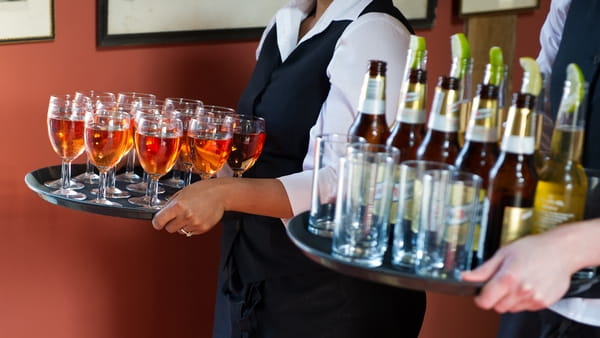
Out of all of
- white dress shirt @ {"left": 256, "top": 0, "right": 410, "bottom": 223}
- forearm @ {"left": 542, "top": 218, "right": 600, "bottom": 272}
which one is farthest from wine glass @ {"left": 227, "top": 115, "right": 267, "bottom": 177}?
forearm @ {"left": 542, "top": 218, "right": 600, "bottom": 272}

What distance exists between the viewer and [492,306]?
1045 mm

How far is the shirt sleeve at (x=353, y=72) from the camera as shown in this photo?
5.45 ft

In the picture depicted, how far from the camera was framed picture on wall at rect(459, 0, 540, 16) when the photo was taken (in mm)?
3158

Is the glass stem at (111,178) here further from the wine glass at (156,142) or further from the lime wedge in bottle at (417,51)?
the lime wedge in bottle at (417,51)

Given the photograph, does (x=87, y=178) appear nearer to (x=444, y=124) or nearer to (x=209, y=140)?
(x=209, y=140)

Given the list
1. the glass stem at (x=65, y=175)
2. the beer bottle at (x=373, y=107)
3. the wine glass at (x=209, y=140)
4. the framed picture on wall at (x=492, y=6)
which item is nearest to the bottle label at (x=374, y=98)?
the beer bottle at (x=373, y=107)

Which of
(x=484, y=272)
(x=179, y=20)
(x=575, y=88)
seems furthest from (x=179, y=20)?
(x=484, y=272)

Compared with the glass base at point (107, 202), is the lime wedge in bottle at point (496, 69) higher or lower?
higher

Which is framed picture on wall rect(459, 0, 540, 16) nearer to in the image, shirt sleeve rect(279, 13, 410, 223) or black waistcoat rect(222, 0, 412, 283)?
black waistcoat rect(222, 0, 412, 283)

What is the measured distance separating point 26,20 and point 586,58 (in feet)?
4.85

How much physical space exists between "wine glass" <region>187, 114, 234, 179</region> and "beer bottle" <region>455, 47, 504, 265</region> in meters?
0.66

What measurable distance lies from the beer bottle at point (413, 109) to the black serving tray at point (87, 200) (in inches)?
21.9

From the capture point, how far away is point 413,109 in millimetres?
1292

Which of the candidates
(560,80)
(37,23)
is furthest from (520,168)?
(37,23)
